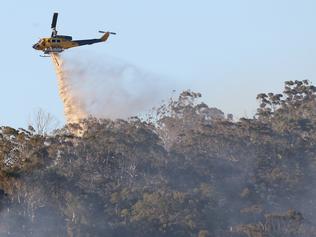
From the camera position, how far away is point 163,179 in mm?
85062

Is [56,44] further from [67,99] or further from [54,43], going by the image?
[67,99]

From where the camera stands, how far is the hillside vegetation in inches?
2982

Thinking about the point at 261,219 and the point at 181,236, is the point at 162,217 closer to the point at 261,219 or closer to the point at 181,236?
the point at 181,236

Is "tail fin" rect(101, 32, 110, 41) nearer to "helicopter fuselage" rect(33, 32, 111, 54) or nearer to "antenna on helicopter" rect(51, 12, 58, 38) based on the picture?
"helicopter fuselage" rect(33, 32, 111, 54)

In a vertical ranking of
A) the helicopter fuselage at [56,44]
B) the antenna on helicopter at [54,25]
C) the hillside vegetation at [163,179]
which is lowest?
the hillside vegetation at [163,179]

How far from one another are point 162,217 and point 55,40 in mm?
16302

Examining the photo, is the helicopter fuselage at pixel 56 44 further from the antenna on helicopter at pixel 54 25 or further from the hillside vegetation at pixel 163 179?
the hillside vegetation at pixel 163 179

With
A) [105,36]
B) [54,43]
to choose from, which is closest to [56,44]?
[54,43]

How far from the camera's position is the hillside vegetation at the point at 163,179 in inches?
2982

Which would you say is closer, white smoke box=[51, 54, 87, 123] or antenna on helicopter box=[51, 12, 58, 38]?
antenna on helicopter box=[51, 12, 58, 38]

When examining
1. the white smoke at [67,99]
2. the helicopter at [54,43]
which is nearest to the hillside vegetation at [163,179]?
the white smoke at [67,99]

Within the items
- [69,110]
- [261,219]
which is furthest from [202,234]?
[69,110]

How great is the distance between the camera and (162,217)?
7756 cm

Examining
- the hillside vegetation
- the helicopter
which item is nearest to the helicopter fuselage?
the helicopter
